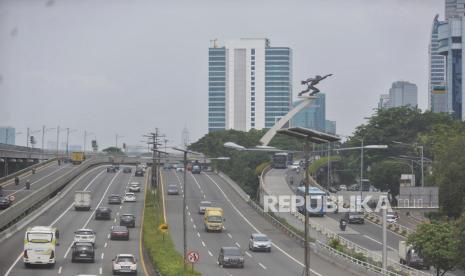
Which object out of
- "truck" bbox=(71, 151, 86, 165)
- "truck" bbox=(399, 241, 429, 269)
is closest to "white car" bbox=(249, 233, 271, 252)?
"truck" bbox=(399, 241, 429, 269)

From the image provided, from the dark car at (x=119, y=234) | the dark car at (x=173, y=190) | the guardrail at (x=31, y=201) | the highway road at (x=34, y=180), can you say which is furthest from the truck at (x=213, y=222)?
the dark car at (x=173, y=190)

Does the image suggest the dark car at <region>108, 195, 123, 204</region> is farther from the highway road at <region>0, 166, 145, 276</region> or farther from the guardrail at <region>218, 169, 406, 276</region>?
the guardrail at <region>218, 169, 406, 276</region>

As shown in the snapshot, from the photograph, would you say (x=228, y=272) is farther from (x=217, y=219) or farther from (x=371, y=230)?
(x=371, y=230)

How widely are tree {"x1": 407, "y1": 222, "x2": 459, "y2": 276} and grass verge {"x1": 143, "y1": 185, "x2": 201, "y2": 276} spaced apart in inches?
547

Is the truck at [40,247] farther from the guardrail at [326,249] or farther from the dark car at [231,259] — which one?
the guardrail at [326,249]

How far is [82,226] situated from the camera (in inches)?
2990

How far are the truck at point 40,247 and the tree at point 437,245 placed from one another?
21.5m

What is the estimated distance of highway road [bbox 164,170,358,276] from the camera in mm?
53969

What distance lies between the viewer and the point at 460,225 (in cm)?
4594

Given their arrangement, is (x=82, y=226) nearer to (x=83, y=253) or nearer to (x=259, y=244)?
(x=259, y=244)

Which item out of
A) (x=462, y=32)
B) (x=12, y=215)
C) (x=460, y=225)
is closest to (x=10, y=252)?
(x=12, y=215)

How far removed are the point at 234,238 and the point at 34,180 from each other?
186ft

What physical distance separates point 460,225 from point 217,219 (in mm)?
32482

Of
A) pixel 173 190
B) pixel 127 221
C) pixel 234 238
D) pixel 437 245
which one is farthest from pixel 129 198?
pixel 437 245
